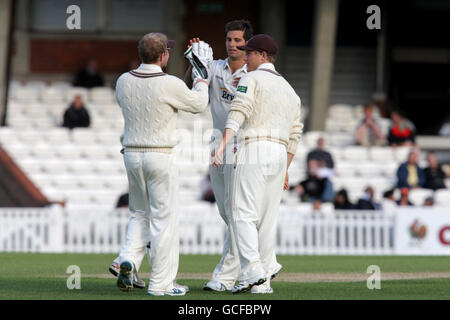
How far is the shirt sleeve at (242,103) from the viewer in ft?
28.0

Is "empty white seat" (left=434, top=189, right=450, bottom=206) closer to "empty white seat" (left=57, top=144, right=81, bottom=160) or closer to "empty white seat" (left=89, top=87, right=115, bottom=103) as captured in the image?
"empty white seat" (left=57, top=144, right=81, bottom=160)

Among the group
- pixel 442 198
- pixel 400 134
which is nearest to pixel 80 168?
pixel 400 134

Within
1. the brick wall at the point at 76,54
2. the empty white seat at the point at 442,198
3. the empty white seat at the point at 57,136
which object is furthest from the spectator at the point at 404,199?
the brick wall at the point at 76,54

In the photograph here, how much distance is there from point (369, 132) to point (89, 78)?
750 centimetres

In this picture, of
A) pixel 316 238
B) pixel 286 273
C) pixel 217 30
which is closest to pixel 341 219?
pixel 316 238

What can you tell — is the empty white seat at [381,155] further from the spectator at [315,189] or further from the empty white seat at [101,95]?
the empty white seat at [101,95]

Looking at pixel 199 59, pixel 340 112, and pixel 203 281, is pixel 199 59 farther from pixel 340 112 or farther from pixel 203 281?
pixel 340 112

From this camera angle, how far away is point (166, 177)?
8555mm

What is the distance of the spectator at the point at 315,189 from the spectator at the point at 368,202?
76 centimetres

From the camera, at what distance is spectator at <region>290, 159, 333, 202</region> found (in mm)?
20453

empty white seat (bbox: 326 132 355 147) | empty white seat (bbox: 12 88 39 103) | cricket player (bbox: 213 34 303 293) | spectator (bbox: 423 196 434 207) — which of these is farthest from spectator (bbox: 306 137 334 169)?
cricket player (bbox: 213 34 303 293)

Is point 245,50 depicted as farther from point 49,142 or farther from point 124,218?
point 49,142

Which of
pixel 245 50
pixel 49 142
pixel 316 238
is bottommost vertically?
pixel 316 238
